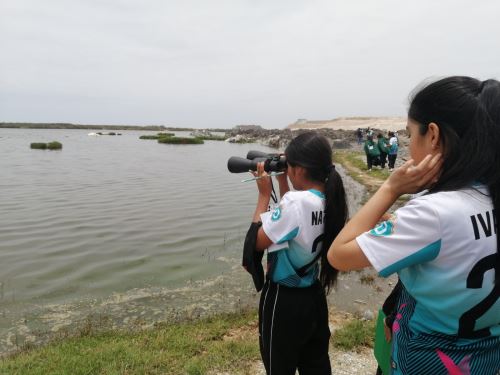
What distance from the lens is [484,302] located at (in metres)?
1.52

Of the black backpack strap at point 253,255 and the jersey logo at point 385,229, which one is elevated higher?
the jersey logo at point 385,229

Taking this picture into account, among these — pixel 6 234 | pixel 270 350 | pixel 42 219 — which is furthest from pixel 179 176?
pixel 270 350

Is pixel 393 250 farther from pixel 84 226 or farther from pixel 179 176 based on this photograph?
pixel 179 176

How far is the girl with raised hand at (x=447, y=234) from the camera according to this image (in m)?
1.47

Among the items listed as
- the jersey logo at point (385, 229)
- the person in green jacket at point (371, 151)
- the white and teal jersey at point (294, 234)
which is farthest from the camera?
Result: the person in green jacket at point (371, 151)

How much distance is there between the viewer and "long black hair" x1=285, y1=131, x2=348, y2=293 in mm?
2529

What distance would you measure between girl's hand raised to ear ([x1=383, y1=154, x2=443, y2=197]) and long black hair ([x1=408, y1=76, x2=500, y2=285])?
37 mm

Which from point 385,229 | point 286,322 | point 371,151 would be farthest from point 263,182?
point 371,151

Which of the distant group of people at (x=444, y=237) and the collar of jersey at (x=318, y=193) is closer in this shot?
the distant group of people at (x=444, y=237)

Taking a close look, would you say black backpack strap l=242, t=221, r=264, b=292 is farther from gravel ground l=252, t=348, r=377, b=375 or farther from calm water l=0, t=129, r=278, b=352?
calm water l=0, t=129, r=278, b=352

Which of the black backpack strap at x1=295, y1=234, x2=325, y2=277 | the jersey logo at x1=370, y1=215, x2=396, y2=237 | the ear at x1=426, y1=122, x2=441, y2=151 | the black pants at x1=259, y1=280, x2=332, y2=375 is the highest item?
the ear at x1=426, y1=122, x2=441, y2=151

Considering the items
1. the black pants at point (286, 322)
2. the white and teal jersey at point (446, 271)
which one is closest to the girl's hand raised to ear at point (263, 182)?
the black pants at point (286, 322)

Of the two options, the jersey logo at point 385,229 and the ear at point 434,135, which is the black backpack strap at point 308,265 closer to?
the jersey logo at point 385,229

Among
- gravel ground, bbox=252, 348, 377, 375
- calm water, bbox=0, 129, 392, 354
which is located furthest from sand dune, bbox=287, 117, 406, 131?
gravel ground, bbox=252, 348, 377, 375
